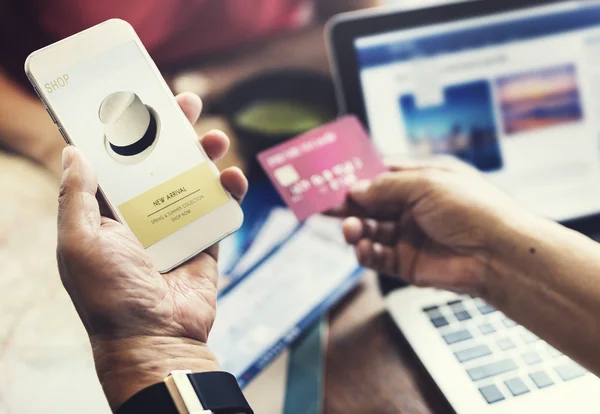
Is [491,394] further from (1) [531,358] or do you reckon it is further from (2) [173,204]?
(2) [173,204]

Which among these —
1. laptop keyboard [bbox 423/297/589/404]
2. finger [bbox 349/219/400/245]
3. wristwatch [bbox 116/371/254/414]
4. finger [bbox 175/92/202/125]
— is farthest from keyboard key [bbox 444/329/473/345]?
finger [bbox 175/92/202/125]

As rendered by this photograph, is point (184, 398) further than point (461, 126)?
No

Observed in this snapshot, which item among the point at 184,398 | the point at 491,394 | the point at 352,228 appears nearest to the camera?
the point at 184,398

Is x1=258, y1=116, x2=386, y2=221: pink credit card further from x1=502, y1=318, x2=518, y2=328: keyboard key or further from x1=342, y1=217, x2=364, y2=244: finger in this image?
x1=502, y1=318, x2=518, y2=328: keyboard key

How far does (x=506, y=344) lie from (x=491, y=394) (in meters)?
0.07

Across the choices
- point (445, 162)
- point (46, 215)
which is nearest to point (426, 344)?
point (445, 162)

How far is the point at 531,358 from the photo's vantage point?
536mm

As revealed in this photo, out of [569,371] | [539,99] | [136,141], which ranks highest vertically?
[136,141]

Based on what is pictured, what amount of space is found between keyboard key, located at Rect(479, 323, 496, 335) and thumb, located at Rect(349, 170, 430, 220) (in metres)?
0.15

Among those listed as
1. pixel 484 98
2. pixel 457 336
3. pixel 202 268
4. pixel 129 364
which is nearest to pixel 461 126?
pixel 484 98

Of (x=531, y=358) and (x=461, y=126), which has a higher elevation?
(x=461, y=126)

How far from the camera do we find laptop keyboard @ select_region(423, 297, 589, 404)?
0.52 meters

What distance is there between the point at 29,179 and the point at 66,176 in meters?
0.23

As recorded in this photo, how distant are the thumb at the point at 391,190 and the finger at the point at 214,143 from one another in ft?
0.50
